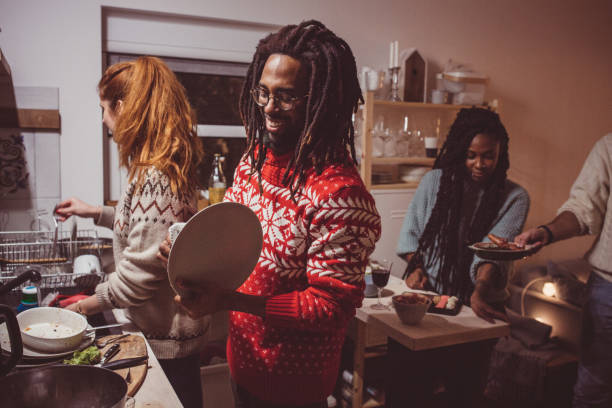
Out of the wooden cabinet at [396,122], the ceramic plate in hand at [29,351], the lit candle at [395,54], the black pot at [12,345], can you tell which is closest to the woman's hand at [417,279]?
the wooden cabinet at [396,122]

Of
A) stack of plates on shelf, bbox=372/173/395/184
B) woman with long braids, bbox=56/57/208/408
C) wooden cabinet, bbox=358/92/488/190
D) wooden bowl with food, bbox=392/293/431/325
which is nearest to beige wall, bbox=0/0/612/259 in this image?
wooden cabinet, bbox=358/92/488/190

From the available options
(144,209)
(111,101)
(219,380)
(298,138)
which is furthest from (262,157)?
(219,380)

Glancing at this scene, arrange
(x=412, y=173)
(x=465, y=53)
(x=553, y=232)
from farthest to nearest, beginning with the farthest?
(x=465, y=53)
(x=412, y=173)
(x=553, y=232)

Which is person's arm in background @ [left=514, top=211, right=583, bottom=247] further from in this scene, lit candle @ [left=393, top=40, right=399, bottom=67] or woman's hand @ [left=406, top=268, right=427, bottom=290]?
lit candle @ [left=393, top=40, right=399, bottom=67]

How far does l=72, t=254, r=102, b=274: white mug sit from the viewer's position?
5.69 feet

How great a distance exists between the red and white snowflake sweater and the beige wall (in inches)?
67.7

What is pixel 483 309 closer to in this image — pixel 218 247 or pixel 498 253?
pixel 498 253

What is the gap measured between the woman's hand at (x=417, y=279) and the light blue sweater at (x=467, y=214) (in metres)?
0.04

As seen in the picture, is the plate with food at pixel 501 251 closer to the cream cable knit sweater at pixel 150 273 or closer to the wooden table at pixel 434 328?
the wooden table at pixel 434 328

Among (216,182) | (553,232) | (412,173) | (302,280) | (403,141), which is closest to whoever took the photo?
(302,280)

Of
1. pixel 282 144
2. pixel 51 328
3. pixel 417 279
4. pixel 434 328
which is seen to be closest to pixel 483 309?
pixel 434 328

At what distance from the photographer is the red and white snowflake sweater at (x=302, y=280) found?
2.97 feet

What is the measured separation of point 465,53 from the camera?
3.48 meters

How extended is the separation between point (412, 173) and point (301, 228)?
8.11ft
